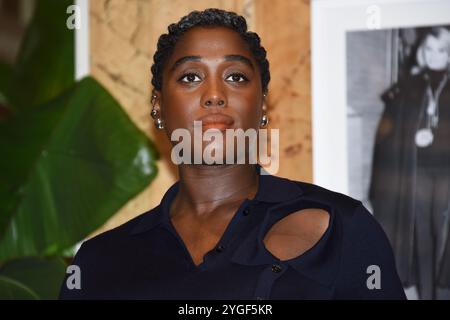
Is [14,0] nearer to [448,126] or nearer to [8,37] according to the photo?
[8,37]

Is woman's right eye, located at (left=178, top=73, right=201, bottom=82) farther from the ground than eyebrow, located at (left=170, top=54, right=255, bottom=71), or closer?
closer

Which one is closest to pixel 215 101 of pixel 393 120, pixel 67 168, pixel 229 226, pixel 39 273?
pixel 229 226

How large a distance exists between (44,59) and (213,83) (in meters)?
1.06

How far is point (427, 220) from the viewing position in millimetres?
1887

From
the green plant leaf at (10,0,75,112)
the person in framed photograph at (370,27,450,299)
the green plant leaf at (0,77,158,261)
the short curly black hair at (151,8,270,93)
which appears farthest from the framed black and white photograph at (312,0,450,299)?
the green plant leaf at (10,0,75,112)

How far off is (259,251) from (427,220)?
2.89 ft

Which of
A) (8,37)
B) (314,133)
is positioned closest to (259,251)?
(314,133)

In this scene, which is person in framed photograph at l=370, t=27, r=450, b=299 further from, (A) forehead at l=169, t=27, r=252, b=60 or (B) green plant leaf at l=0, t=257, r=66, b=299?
(B) green plant leaf at l=0, t=257, r=66, b=299

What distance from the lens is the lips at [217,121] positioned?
3.92 feet

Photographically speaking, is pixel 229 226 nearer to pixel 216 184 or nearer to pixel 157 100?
pixel 216 184

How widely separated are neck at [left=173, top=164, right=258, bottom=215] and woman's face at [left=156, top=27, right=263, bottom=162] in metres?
0.10

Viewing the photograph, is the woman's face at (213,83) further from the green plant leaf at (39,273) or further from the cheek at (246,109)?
the green plant leaf at (39,273)

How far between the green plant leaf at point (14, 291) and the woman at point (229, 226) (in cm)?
74

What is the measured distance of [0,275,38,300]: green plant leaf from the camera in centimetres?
206
